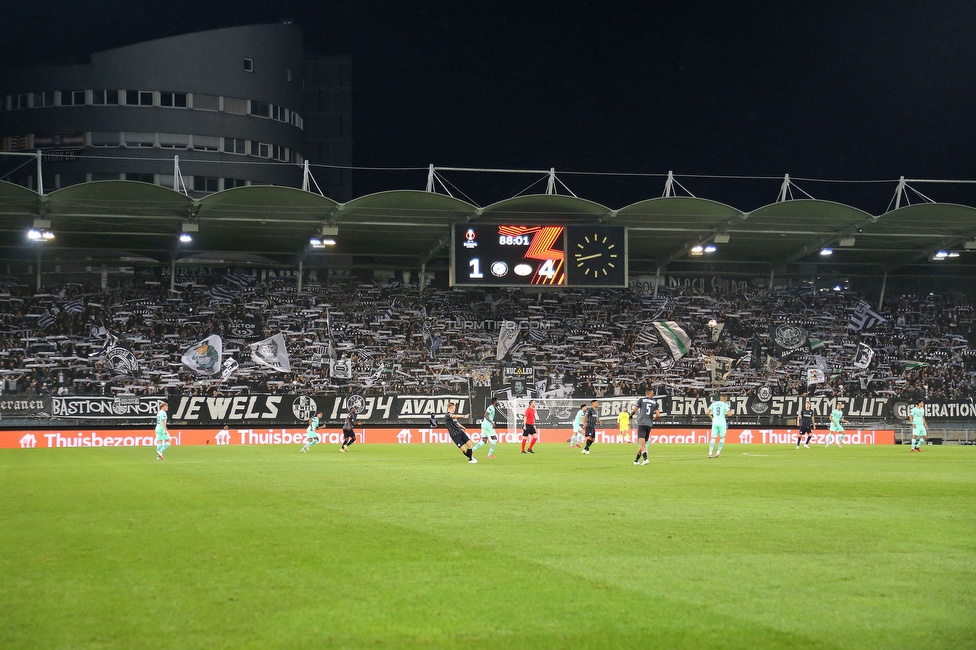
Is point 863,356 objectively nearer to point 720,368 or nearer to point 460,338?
point 720,368

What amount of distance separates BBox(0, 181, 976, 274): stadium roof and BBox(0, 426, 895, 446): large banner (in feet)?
31.8

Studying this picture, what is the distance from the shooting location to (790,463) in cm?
2761

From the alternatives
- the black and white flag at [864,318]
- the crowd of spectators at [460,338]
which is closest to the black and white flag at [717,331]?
the crowd of spectators at [460,338]

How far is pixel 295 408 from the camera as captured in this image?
44969mm

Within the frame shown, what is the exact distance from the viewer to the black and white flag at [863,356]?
172 ft

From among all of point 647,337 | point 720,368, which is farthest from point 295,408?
point 720,368

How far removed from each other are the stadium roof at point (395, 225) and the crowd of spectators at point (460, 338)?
2412 millimetres

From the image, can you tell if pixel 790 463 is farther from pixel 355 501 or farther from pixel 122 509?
pixel 122 509

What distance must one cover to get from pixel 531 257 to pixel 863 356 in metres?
22.5

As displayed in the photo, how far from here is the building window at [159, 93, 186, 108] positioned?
68.5 metres

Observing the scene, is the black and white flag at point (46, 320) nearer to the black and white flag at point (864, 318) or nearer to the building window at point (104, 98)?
the building window at point (104, 98)

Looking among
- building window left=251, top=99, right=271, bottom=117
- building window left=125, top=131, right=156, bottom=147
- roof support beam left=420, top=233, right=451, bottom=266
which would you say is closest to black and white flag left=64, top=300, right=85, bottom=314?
roof support beam left=420, top=233, right=451, bottom=266

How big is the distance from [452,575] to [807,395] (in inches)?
1709

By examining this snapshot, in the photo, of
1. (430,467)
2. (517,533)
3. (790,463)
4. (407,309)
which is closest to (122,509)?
(517,533)
